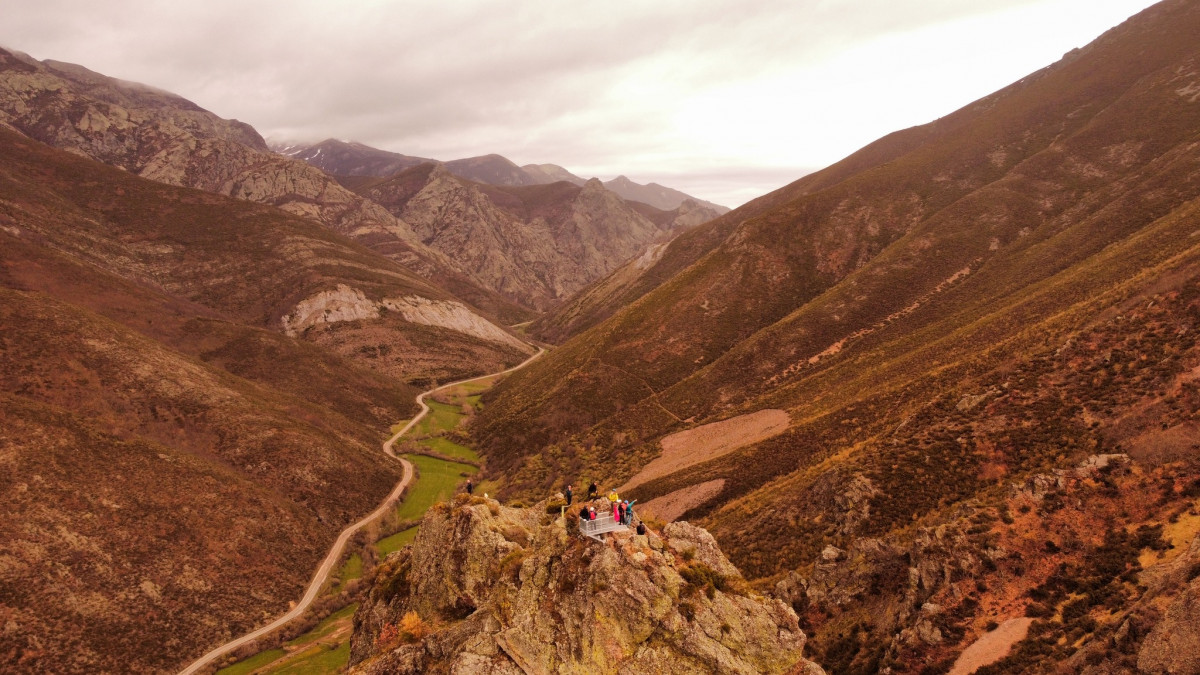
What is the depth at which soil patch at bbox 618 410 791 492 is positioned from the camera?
2889 inches

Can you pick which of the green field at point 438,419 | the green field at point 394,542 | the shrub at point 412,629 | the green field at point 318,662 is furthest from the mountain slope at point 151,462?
the shrub at point 412,629

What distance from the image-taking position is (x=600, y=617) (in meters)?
23.2

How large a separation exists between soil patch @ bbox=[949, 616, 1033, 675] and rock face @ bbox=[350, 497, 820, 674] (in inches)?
297

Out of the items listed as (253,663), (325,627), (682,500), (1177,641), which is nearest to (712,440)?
(682,500)

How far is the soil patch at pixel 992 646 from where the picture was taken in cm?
2442

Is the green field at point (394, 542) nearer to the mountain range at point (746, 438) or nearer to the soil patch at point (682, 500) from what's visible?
the mountain range at point (746, 438)

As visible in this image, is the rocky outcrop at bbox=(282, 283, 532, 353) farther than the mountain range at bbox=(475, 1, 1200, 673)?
Yes

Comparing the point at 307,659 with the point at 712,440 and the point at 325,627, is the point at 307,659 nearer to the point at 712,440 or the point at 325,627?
the point at 325,627

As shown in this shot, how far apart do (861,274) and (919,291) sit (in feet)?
44.2

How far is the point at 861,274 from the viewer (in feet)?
355

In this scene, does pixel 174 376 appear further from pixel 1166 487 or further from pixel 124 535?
pixel 1166 487

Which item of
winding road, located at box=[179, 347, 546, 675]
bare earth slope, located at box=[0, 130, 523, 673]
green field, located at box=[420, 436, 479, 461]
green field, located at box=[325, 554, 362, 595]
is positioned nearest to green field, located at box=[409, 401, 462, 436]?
winding road, located at box=[179, 347, 546, 675]

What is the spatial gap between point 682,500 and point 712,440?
18.8 metres

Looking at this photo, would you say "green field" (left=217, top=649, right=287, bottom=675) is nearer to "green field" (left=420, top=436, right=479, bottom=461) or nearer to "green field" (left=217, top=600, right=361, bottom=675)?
"green field" (left=217, top=600, right=361, bottom=675)
